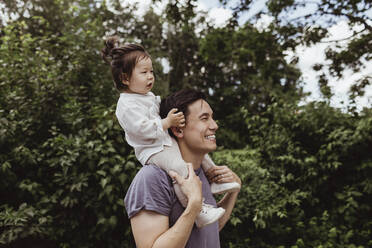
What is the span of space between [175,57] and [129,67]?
16.7 m

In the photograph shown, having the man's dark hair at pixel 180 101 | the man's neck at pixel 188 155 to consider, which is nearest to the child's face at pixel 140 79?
the man's dark hair at pixel 180 101

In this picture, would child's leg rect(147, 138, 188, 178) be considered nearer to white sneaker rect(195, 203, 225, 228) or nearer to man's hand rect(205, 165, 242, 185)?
white sneaker rect(195, 203, 225, 228)

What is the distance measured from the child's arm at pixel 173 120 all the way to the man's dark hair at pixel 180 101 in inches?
3.2

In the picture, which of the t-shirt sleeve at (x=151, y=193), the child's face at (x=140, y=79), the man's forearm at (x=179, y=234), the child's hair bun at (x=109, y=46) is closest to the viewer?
the man's forearm at (x=179, y=234)

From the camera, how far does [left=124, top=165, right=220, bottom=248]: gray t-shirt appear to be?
4.99 ft

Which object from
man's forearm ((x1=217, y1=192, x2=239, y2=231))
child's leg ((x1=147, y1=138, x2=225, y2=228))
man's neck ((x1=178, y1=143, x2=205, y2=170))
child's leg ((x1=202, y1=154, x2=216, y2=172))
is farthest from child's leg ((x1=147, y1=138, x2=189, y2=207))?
man's forearm ((x1=217, y1=192, x2=239, y2=231))

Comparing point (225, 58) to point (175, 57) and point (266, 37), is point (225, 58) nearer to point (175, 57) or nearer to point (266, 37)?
point (266, 37)

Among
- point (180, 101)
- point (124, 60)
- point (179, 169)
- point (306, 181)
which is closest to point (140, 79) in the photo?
point (124, 60)

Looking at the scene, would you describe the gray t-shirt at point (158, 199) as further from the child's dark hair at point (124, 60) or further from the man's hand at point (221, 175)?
the child's dark hair at point (124, 60)

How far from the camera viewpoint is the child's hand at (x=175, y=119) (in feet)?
5.59

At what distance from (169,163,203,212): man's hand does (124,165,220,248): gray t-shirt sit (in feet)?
0.22

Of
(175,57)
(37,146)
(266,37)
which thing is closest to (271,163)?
(266,37)

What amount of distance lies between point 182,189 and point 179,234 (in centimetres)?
21

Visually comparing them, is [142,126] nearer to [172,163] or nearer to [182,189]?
[172,163]
